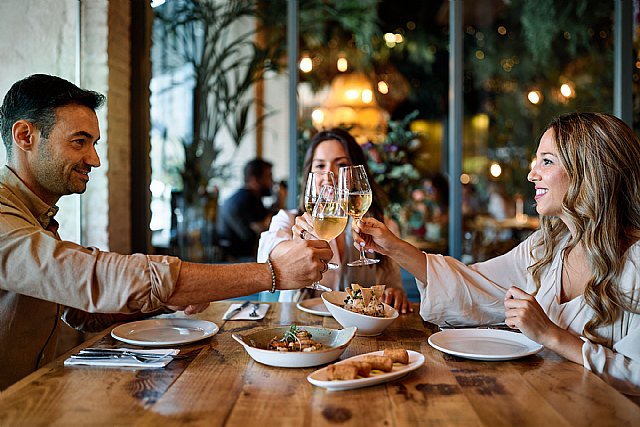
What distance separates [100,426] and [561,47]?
7836 mm

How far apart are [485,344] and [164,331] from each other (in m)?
0.91

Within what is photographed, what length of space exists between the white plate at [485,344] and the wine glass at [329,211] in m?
0.36

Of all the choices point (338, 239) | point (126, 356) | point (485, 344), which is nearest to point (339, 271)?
point (338, 239)

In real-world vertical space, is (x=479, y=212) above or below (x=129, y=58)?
below

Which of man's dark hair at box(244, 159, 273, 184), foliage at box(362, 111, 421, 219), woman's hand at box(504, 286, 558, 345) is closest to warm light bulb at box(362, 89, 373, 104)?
man's dark hair at box(244, 159, 273, 184)

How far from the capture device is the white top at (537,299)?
63.7 inches

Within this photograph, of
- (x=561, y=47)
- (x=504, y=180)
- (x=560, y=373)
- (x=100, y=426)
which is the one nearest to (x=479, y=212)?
(x=504, y=180)

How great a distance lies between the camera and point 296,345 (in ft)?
5.29

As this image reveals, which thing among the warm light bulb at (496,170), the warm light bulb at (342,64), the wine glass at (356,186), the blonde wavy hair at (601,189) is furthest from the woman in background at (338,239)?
the warm light bulb at (496,170)

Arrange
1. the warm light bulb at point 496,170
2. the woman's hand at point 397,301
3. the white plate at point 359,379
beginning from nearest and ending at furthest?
the white plate at point 359,379 < the woman's hand at point 397,301 < the warm light bulb at point 496,170

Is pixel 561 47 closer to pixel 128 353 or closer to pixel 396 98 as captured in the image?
pixel 396 98

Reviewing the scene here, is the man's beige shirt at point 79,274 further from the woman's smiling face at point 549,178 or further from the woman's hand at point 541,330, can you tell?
the woman's smiling face at point 549,178

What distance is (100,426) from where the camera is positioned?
3.99ft

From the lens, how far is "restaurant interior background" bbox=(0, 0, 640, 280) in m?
3.48
